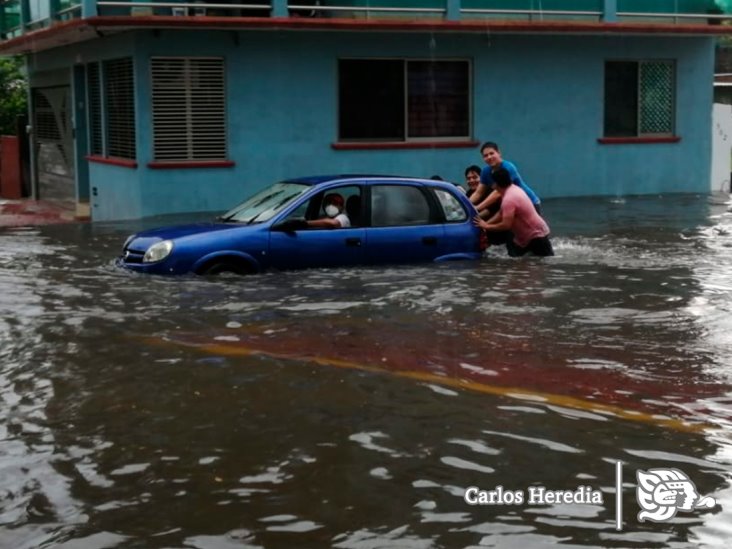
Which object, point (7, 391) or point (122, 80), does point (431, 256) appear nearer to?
point (7, 391)

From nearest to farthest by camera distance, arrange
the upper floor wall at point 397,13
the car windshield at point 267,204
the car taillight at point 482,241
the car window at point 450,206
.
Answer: the car windshield at point 267,204
the car window at point 450,206
the car taillight at point 482,241
the upper floor wall at point 397,13

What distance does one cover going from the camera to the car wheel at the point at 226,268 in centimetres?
1211

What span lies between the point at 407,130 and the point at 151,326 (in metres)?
11.6

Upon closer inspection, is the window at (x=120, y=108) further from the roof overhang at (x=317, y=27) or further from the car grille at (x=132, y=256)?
the car grille at (x=132, y=256)

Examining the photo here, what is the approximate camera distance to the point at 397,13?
67.3 feet

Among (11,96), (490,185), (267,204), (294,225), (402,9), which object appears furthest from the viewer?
(11,96)

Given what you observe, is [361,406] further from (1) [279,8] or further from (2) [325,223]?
(1) [279,8]

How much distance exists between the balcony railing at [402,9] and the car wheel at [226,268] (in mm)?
6610

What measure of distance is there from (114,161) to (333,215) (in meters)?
8.51

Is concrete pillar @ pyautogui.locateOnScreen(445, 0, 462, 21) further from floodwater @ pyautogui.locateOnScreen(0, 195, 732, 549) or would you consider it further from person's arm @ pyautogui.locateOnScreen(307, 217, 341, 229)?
person's arm @ pyautogui.locateOnScreen(307, 217, 341, 229)

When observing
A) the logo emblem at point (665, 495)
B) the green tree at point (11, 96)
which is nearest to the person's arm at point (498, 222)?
the logo emblem at point (665, 495)

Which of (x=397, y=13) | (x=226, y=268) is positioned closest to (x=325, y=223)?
(x=226, y=268)

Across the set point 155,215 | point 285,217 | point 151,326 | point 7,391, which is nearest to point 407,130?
point 155,215

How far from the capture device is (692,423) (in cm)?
698
